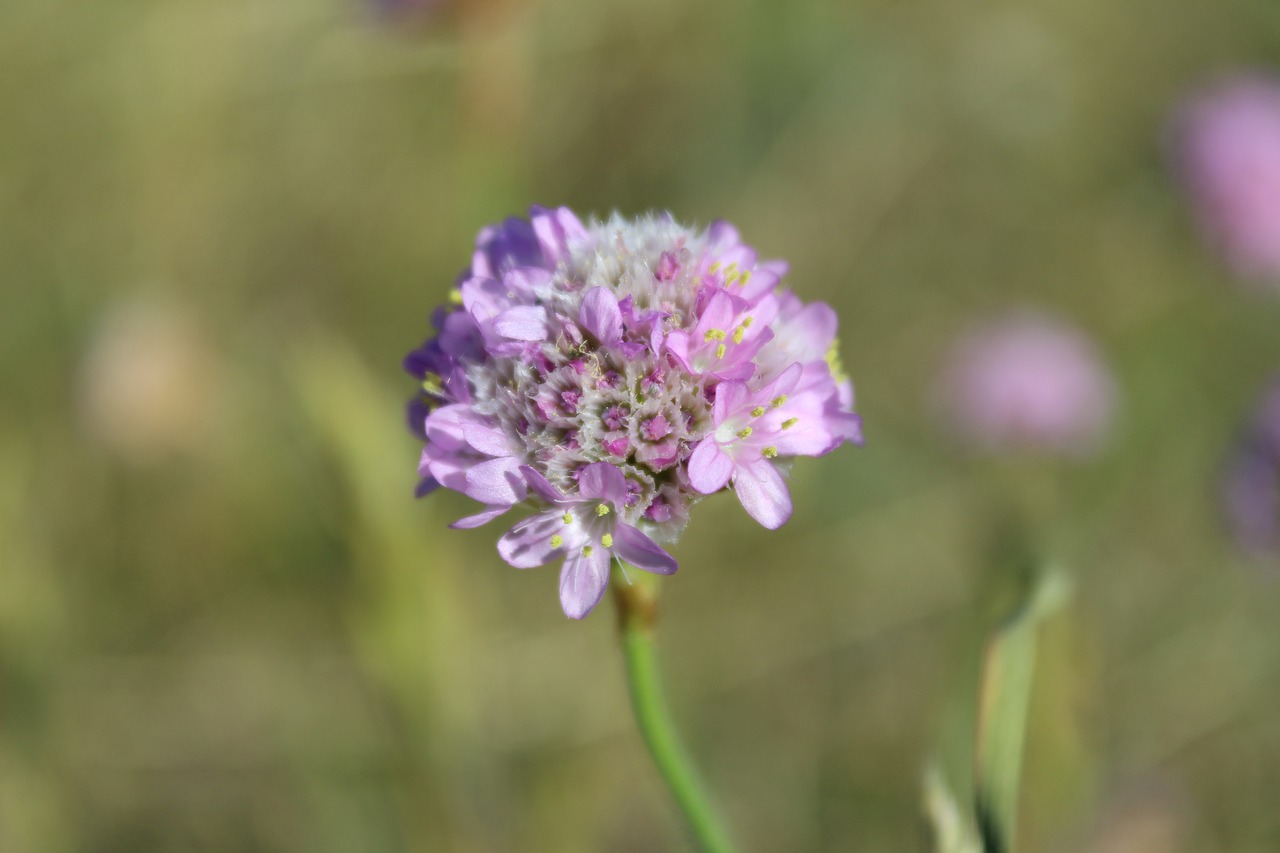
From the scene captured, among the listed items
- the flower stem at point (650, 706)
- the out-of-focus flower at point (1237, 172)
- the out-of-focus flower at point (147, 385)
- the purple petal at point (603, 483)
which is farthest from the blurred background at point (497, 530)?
the purple petal at point (603, 483)

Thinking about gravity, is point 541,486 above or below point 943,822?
above

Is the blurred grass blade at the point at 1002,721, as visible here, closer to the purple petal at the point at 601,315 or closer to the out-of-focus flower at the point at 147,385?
the purple petal at the point at 601,315

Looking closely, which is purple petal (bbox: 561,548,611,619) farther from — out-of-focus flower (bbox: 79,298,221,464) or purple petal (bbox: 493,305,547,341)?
out-of-focus flower (bbox: 79,298,221,464)

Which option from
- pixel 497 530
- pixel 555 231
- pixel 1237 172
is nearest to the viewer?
pixel 555 231

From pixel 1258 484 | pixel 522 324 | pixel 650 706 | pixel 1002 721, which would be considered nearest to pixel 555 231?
pixel 522 324

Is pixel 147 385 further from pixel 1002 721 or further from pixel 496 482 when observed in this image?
pixel 1002 721

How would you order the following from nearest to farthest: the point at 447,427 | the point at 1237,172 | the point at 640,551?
the point at 640,551 → the point at 447,427 → the point at 1237,172

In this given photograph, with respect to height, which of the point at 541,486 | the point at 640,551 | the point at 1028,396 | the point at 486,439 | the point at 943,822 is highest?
the point at 1028,396

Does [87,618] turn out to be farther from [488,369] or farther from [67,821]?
[488,369]

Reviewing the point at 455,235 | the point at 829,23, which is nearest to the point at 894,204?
the point at 829,23
